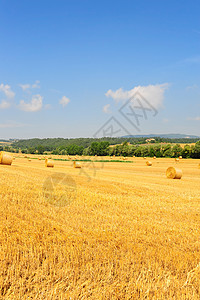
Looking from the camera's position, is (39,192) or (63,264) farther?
(39,192)

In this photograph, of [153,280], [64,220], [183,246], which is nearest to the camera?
[153,280]

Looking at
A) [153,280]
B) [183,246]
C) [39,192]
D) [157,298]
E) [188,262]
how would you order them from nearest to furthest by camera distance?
[157,298] → [153,280] → [188,262] → [183,246] → [39,192]

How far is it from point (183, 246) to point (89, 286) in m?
2.43

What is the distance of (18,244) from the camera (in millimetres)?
4523

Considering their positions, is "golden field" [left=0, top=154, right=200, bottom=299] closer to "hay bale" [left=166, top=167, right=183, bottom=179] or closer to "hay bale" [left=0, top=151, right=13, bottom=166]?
"hay bale" [left=166, top=167, right=183, bottom=179]

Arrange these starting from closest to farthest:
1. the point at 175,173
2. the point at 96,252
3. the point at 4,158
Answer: the point at 96,252
the point at 175,173
the point at 4,158

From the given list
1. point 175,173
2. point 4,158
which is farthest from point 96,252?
point 4,158

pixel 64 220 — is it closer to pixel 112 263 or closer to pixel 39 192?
pixel 112 263

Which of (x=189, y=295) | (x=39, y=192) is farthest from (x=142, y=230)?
(x=39, y=192)

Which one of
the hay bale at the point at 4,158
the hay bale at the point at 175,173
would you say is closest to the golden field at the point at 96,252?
the hay bale at the point at 175,173

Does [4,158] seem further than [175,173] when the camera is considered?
Yes

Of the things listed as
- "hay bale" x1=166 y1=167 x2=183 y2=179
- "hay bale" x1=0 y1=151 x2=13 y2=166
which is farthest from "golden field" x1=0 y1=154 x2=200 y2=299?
"hay bale" x1=0 y1=151 x2=13 y2=166

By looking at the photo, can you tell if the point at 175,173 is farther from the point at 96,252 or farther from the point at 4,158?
the point at 96,252

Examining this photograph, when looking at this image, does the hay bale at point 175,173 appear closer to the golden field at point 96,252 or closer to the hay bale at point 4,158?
the golden field at point 96,252
